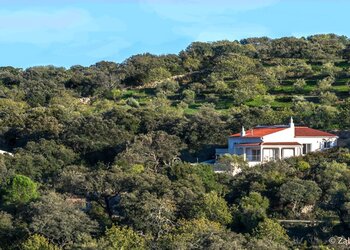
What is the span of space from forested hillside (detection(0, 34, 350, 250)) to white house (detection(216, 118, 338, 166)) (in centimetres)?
333

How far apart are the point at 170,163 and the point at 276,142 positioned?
319 inches

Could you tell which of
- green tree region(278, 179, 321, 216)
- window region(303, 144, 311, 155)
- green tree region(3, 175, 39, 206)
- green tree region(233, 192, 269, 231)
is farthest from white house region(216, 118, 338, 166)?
green tree region(3, 175, 39, 206)

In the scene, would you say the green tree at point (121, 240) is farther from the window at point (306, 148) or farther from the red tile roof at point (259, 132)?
the window at point (306, 148)

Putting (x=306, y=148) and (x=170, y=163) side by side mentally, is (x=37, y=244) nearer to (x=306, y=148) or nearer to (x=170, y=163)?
(x=170, y=163)

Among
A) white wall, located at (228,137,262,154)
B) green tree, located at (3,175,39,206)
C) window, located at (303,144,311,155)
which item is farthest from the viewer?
window, located at (303,144,311,155)

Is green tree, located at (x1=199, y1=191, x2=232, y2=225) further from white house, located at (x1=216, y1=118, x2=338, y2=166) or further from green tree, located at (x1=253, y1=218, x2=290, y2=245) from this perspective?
white house, located at (x1=216, y1=118, x2=338, y2=166)

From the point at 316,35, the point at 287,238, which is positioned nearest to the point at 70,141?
the point at 287,238

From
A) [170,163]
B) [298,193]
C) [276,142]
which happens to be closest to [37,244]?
[298,193]

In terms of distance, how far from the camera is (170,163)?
4772 centimetres

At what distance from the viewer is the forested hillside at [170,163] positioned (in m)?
33.2

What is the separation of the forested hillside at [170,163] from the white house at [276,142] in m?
3.33

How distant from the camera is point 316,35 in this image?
112938 millimetres

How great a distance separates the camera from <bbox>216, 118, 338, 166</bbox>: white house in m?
50.5

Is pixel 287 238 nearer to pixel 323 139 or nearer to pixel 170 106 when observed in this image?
pixel 323 139
